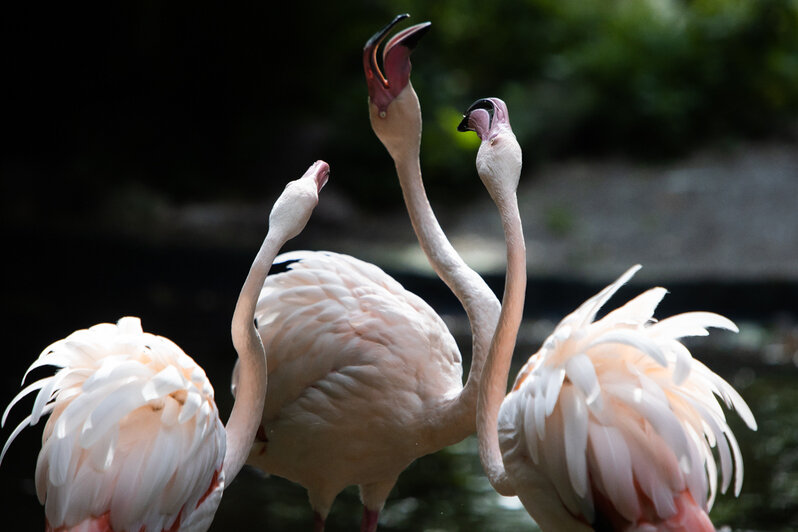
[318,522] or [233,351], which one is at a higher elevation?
[318,522]

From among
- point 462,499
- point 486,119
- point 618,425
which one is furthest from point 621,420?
point 462,499

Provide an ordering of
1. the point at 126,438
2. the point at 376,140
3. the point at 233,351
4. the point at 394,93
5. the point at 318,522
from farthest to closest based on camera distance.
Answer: the point at 376,140
the point at 233,351
the point at 318,522
the point at 394,93
the point at 126,438

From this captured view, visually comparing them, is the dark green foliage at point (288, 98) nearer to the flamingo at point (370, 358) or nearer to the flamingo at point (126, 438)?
the flamingo at point (370, 358)

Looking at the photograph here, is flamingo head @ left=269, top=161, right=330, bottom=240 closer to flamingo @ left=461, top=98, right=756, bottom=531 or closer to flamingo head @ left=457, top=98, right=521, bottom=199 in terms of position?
flamingo head @ left=457, top=98, right=521, bottom=199

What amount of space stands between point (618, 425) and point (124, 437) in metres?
1.24

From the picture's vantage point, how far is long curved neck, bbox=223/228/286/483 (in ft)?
9.52

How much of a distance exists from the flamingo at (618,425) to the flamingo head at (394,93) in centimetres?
122

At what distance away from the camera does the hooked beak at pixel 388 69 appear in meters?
3.42

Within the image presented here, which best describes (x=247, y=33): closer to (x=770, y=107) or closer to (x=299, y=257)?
(x=770, y=107)

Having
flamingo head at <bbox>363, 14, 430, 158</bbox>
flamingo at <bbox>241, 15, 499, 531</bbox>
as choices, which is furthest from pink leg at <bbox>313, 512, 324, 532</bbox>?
flamingo head at <bbox>363, 14, 430, 158</bbox>

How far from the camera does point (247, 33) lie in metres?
10.6

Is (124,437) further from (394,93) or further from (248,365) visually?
(394,93)

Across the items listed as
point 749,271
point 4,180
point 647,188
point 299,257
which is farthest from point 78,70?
point 299,257

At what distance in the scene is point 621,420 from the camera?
7.91 ft
